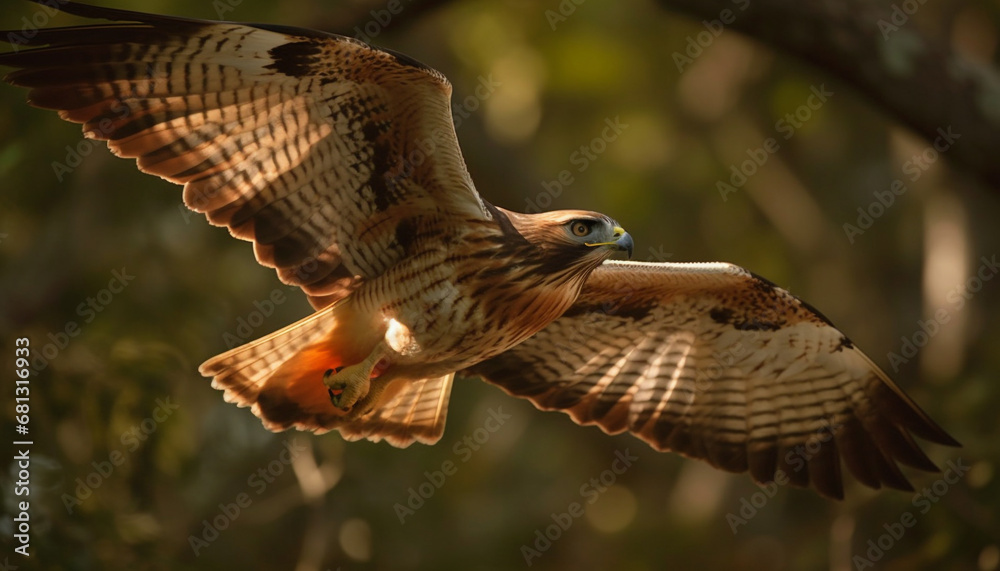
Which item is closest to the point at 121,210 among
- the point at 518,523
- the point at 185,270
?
the point at 185,270

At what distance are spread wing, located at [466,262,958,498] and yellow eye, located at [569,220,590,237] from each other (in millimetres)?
905

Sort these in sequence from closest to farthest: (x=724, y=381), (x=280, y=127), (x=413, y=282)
Answer: (x=280, y=127)
(x=413, y=282)
(x=724, y=381)

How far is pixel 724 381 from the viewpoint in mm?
6625

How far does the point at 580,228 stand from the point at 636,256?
188 inches

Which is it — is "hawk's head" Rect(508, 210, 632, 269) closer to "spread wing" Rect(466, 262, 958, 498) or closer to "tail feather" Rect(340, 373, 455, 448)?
"spread wing" Rect(466, 262, 958, 498)

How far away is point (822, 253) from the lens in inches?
411

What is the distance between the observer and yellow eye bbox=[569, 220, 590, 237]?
525 centimetres

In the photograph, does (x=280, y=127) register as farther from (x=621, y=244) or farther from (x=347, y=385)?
(x=621, y=244)

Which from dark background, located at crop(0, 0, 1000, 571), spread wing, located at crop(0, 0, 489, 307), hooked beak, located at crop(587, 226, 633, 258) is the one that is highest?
hooked beak, located at crop(587, 226, 633, 258)

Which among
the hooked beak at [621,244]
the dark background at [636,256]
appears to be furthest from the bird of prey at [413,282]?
the dark background at [636,256]

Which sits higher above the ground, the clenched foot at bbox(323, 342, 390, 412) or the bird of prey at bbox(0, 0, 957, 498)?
the bird of prey at bbox(0, 0, 957, 498)

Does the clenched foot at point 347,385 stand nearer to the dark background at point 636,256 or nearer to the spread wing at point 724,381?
the spread wing at point 724,381

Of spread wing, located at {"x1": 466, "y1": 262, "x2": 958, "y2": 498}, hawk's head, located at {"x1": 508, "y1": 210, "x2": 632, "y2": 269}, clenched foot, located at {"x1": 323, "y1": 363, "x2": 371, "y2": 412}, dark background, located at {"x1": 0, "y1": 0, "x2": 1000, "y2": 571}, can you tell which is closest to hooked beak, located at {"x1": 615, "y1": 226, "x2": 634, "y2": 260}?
hawk's head, located at {"x1": 508, "y1": 210, "x2": 632, "y2": 269}

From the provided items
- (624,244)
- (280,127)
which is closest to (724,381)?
(624,244)
